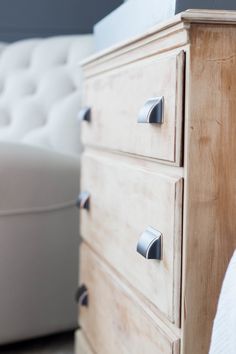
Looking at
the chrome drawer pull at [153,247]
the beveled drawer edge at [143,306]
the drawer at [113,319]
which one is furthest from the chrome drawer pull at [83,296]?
the chrome drawer pull at [153,247]

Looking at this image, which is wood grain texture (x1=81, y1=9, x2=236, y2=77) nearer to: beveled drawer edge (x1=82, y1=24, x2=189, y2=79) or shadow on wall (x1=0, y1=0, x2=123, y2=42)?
beveled drawer edge (x1=82, y1=24, x2=189, y2=79)

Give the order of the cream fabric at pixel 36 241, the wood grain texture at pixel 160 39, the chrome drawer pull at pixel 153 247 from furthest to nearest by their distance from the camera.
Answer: the cream fabric at pixel 36 241, the chrome drawer pull at pixel 153 247, the wood grain texture at pixel 160 39

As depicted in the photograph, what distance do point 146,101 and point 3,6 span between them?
1585 mm

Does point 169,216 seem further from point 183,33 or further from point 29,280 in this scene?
point 29,280

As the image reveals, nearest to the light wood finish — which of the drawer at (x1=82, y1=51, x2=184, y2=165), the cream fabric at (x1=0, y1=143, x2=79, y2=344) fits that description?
the cream fabric at (x1=0, y1=143, x2=79, y2=344)

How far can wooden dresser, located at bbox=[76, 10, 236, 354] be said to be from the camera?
76 centimetres

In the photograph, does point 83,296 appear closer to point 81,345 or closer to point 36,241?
point 81,345

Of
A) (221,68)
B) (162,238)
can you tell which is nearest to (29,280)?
(162,238)

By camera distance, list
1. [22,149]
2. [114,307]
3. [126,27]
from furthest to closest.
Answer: [22,149]
[126,27]
[114,307]

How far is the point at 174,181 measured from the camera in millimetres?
789

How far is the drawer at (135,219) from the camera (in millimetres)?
799

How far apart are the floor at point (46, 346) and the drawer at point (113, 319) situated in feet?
0.72

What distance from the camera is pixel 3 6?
7.48 ft

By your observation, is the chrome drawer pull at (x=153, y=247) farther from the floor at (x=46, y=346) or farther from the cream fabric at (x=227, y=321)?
the floor at (x=46, y=346)
